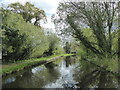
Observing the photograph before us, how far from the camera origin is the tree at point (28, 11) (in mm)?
25066

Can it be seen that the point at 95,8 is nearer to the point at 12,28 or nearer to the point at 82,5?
the point at 82,5

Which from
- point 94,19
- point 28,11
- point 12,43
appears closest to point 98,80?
point 94,19

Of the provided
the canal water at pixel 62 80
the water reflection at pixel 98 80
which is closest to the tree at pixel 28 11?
the canal water at pixel 62 80

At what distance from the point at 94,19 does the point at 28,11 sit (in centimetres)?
1905

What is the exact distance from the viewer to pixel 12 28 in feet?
50.4

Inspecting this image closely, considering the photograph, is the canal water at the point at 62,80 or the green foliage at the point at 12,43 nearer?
the canal water at the point at 62,80

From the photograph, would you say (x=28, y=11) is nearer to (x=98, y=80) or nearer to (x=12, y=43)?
(x=12, y=43)

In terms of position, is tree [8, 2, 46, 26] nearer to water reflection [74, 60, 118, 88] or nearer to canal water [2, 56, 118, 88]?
canal water [2, 56, 118, 88]

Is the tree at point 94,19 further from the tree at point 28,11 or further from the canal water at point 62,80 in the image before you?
the tree at point 28,11

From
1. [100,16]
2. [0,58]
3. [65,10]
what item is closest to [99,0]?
[100,16]

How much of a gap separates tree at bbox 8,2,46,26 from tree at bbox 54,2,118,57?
15581mm

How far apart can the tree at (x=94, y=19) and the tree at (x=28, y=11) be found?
51.1ft

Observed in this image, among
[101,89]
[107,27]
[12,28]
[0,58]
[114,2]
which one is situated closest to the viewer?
[101,89]

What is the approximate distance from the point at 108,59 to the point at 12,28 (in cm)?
1259
